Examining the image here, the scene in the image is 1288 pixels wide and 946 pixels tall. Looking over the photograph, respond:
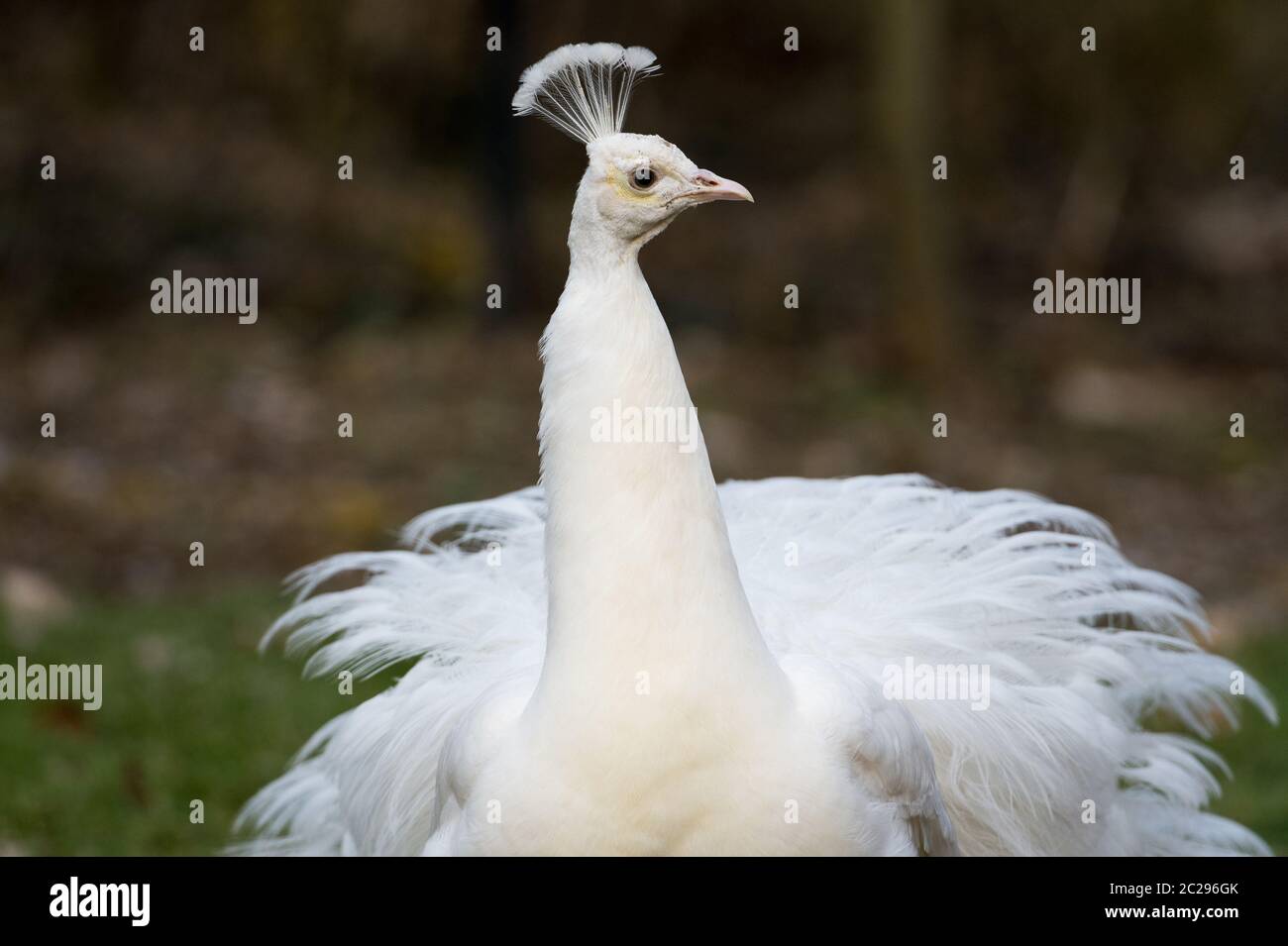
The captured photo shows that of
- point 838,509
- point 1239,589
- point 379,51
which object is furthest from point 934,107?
point 838,509

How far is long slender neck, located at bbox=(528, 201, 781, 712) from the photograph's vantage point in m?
3.03

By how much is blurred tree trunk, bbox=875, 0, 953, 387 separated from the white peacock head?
23.9 feet

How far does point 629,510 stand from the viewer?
9.99ft

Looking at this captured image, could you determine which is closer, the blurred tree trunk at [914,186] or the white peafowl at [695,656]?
the white peafowl at [695,656]

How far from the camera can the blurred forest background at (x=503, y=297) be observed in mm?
7242

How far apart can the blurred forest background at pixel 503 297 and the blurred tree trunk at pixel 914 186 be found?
26 mm

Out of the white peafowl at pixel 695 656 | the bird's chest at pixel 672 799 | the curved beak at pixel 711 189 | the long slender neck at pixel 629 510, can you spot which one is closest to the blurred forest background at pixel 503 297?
the white peafowl at pixel 695 656

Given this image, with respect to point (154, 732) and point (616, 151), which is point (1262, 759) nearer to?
point (616, 151)

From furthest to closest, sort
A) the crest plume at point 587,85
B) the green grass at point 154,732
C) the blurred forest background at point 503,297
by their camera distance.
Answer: the blurred forest background at point 503,297 → the green grass at point 154,732 → the crest plume at point 587,85

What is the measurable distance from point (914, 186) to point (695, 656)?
7750 millimetres

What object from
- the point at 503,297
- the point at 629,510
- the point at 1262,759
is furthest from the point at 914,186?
the point at 629,510

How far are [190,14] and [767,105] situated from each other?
536cm

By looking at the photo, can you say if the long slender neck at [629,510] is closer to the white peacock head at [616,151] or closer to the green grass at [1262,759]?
the white peacock head at [616,151]

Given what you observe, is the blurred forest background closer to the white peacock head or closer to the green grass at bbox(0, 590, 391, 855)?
the green grass at bbox(0, 590, 391, 855)
